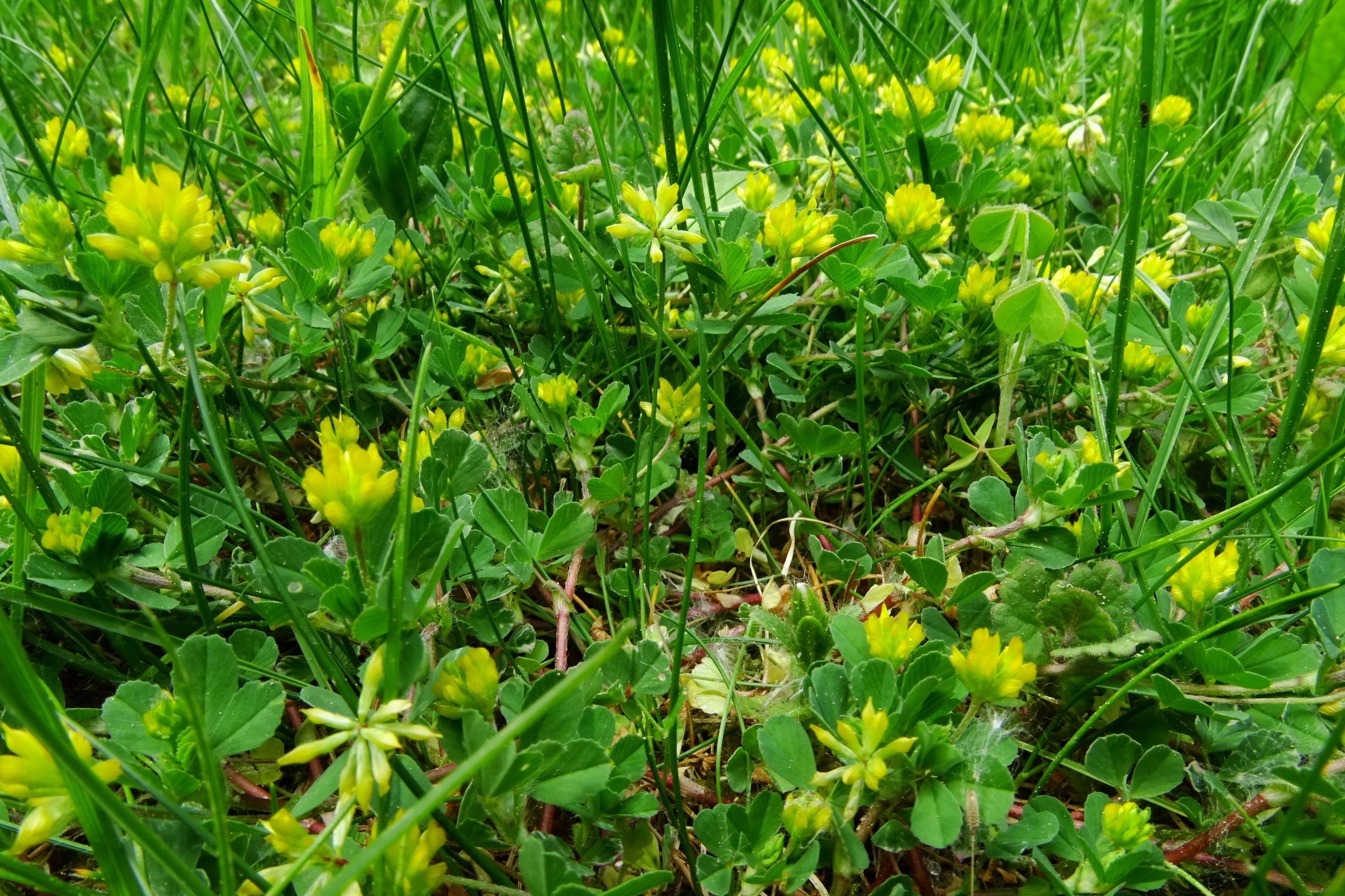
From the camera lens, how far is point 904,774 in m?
0.96

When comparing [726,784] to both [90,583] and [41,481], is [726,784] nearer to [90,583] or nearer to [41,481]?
[90,583]

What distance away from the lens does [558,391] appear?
1.33 m

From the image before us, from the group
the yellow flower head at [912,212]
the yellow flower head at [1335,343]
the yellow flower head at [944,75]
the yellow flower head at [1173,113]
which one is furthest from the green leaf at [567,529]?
the yellow flower head at [1173,113]

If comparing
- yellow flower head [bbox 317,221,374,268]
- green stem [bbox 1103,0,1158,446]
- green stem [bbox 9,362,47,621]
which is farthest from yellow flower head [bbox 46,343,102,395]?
green stem [bbox 1103,0,1158,446]

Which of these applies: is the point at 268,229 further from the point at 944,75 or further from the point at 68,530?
the point at 944,75

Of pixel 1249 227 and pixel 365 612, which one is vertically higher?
pixel 365 612

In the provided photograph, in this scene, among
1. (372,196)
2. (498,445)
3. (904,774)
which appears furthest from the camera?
(372,196)

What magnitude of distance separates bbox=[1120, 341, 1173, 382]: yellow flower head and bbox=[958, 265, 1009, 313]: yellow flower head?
0.24 m

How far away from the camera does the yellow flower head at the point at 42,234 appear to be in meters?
1.04

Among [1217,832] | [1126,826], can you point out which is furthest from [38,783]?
[1217,832]

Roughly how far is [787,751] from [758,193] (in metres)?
1.06

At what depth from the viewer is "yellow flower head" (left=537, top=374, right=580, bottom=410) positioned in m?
1.33

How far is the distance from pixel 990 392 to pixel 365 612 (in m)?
1.24

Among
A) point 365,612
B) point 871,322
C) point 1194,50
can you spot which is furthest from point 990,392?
point 1194,50
